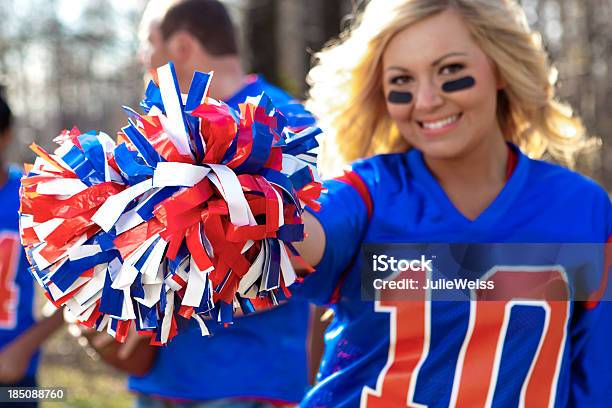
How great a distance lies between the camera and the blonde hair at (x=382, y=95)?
226cm

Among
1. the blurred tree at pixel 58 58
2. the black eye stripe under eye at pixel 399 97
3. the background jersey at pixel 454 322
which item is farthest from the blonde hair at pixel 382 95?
the blurred tree at pixel 58 58

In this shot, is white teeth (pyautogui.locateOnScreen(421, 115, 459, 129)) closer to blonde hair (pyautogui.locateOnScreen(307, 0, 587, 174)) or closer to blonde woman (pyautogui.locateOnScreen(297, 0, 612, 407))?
blonde woman (pyautogui.locateOnScreen(297, 0, 612, 407))

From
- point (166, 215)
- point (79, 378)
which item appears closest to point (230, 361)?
point (166, 215)

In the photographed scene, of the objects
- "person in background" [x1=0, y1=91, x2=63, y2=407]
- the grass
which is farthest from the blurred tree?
"person in background" [x1=0, y1=91, x2=63, y2=407]

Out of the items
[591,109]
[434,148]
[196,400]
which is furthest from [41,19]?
[434,148]

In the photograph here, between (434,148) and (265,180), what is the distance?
741 millimetres

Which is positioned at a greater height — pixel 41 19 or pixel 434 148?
pixel 41 19

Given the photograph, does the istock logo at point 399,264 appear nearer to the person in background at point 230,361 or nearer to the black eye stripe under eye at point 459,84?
the black eye stripe under eye at point 459,84

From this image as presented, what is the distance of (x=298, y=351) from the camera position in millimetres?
3154

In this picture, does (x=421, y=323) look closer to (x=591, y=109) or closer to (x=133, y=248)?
(x=133, y=248)

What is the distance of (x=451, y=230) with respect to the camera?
2.09 meters

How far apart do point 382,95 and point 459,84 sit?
0.32 m

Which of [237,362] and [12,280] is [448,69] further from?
[12,280]

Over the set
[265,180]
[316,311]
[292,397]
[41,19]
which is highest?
[41,19]
